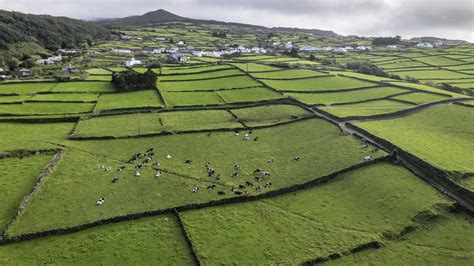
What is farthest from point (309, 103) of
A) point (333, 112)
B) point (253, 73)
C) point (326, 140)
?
point (253, 73)

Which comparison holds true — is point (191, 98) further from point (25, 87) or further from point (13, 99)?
point (25, 87)

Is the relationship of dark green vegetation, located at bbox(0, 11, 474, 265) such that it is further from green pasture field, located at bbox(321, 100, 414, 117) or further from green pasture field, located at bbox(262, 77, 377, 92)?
green pasture field, located at bbox(262, 77, 377, 92)

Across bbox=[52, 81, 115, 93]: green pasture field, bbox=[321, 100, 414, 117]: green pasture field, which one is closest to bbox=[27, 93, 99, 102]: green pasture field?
bbox=[52, 81, 115, 93]: green pasture field

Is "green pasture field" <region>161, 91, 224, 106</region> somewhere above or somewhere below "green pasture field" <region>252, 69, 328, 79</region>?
below

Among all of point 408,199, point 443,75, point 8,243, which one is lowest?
point 8,243

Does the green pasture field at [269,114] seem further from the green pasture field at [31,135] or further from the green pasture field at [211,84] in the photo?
the green pasture field at [31,135]

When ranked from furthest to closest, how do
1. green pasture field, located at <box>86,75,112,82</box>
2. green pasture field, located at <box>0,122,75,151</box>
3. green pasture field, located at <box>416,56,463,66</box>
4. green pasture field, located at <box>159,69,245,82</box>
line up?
1. green pasture field, located at <box>416,56,463,66</box>
2. green pasture field, located at <box>159,69,245,82</box>
3. green pasture field, located at <box>86,75,112,82</box>
4. green pasture field, located at <box>0,122,75,151</box>

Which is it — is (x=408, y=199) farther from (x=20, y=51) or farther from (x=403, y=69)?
(x=20, y=51)

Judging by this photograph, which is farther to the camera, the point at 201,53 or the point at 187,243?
the point at 201,53

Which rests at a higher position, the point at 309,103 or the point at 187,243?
the point at 309,103
